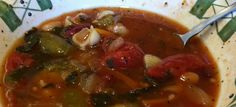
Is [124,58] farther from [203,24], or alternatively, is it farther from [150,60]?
[203,24]

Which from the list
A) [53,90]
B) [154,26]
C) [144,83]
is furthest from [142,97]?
[154,26]

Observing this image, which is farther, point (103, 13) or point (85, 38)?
point (103, 13)


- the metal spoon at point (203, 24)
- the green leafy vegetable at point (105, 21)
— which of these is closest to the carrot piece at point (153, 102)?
the metal spoon at point (203, 24)

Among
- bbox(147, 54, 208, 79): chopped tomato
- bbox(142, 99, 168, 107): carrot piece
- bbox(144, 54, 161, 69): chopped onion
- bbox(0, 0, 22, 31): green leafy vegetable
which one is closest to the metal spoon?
bbox(147, 54, 208, 79): chopped tomato

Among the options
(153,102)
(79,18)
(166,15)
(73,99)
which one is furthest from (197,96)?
(79,18)

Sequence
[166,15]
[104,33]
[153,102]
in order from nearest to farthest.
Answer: [153,102] → [104,33] → [166,15]

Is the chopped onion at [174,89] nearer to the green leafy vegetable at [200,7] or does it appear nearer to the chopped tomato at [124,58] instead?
the chopped tomato at [124,58]

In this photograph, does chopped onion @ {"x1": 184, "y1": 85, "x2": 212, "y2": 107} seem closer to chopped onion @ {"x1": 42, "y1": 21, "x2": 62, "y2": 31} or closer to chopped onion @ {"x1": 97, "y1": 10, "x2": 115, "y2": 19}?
chopped onion @ {"x1": 97, "y1": 10, "x2": 115, "y2": 19}
